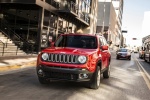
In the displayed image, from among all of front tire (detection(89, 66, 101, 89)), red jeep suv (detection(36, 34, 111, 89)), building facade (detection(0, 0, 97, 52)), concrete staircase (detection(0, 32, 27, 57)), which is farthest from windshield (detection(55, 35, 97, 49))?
building facade (detection(0, 0, 97, 52))

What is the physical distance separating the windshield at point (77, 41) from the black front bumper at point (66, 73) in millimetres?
1539

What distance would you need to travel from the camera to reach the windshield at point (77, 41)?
32.9 ft

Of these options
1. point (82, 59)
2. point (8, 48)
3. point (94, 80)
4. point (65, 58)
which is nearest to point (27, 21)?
point (8, 48)

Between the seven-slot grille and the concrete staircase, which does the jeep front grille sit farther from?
the concrete staircase

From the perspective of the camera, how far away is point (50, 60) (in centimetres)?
880

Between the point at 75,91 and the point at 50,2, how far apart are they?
24.4 meters

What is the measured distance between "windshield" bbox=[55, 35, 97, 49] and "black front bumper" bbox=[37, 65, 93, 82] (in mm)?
1539

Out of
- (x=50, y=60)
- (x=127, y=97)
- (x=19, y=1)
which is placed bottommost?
(x=127, y=97)

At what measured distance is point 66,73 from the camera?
8523 millimetres

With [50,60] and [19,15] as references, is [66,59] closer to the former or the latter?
[50,60]

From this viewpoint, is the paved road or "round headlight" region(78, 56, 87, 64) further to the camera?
"round headlight" region(78, 56, 87, 64)

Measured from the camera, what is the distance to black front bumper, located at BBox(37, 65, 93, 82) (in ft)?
27.8

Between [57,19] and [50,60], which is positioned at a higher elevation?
[57,19]

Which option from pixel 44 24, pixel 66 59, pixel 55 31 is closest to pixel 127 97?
pixel 66 59
